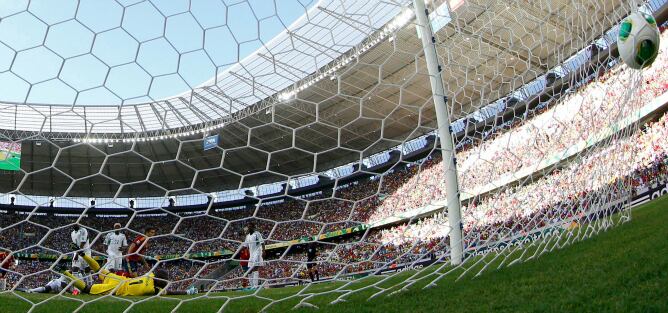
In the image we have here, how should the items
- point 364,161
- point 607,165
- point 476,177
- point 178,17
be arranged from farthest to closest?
point 607,165, point 476,177, point 364,161, point 178,17

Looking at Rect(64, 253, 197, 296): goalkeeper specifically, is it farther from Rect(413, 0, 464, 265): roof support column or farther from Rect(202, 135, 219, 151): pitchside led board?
Rect(413, 0, 464, 265): roof support column

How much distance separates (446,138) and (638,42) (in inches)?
61.8

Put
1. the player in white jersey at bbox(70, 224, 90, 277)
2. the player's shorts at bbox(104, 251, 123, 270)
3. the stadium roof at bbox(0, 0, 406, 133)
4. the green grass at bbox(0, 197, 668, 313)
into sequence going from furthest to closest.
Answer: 1. the player in white jersey at bbox(70, 224, 90, 277)
2. the player's shorts at bbox(104, 251, 123, 270)
3. the stadium roof at bbox(0, 0, 406, 133)
4. the green grass at bbox(0, 197, 668, 313)

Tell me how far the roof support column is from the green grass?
194 mm

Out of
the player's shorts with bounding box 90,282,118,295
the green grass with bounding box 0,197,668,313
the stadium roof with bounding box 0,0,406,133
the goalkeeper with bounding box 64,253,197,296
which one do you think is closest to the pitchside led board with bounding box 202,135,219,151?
the stadium roof with bounding box 0,0,406,133

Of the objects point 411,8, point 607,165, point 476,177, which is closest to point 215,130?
point 411,8

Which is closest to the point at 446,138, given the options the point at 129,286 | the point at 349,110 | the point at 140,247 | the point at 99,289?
the point at 349,110

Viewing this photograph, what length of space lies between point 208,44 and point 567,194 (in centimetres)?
264

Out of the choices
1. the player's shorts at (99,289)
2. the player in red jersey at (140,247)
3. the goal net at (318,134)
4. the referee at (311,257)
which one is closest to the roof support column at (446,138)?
the goal net at (318,134)

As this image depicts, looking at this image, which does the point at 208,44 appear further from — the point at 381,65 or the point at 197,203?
the point at 197,203

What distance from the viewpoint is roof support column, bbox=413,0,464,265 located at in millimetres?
2707

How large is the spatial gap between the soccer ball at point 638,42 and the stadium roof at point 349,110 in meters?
0.43

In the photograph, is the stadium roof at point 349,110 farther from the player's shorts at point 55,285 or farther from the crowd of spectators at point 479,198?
the player's shorts at point 55,285

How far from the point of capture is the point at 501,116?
3.34 meters
